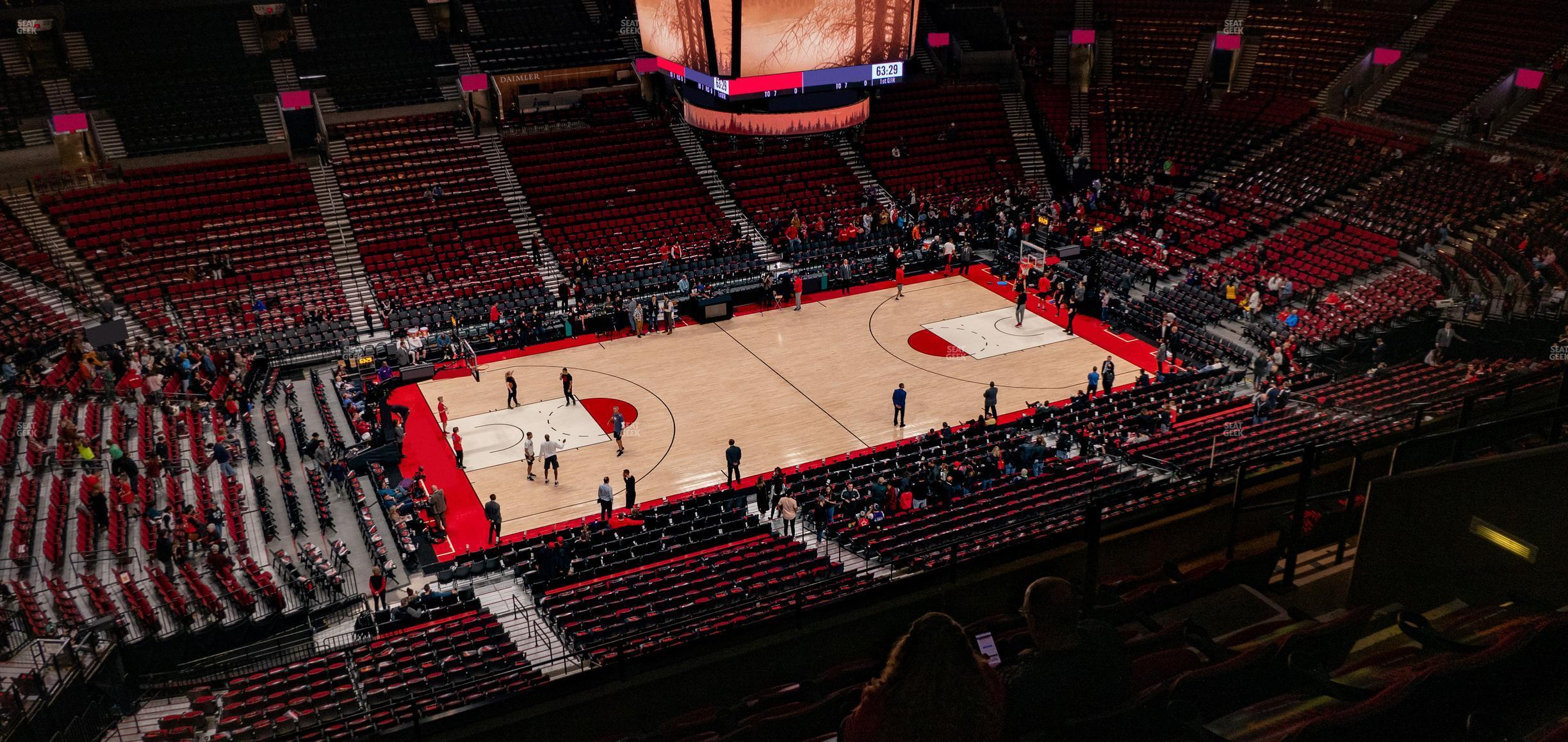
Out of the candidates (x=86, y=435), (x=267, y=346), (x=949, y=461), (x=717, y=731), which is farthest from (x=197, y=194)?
(x=717, y=731)

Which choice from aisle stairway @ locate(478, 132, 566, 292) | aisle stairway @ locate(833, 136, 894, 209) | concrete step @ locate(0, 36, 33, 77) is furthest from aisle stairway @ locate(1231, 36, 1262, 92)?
concrete step @ locate(0, 36, 33, 77)

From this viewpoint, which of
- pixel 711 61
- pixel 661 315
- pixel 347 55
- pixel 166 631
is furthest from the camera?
pixel 347 55

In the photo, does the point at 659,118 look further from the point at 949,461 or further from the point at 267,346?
the point at 949,461

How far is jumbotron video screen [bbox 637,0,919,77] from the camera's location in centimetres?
1683

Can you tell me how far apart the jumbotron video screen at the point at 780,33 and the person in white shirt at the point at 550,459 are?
8011 mm

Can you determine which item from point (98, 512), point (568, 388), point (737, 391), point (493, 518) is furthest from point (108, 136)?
point (493, 518)

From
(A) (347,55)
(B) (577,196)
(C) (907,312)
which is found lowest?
Result: (C) (907,312)

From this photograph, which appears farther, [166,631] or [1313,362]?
[1313,362]

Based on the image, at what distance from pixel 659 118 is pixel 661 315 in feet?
38.0

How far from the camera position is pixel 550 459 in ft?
72.4

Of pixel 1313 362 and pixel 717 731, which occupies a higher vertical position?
pixel 717 731

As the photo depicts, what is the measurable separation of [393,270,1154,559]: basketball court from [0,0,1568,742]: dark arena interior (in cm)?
17

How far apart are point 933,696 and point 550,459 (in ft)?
59.3

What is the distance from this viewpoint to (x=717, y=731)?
8.52 meters
